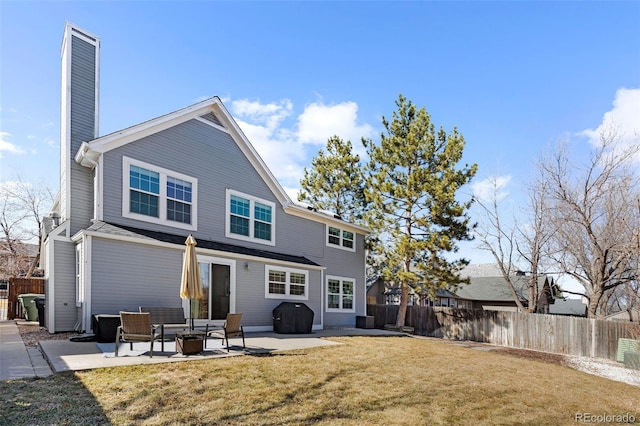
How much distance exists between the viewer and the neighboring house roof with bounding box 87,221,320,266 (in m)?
10.2

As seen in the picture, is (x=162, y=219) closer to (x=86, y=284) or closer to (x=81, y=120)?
(x=86, y=284)

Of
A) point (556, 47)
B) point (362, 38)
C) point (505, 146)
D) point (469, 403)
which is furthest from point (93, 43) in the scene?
point (505, 146)

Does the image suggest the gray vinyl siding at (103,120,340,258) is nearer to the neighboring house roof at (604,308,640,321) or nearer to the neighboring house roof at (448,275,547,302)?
the neighboring house roof at (604,308,640,321)

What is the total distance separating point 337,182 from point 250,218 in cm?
1446

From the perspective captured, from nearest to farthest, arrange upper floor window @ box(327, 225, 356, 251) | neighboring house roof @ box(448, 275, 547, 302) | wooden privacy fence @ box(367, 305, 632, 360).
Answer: wooden privacy fence @ box(367, 305, 632, 360)
upper floor window @ box(327, 225, 356, 251)
neighboring house roof @ box(448, 275, 547, 302)

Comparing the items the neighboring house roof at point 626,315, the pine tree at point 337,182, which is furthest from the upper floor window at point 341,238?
the neighboring house roof at point 626,315

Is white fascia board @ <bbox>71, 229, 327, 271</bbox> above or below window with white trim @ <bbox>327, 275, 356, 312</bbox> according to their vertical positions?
above

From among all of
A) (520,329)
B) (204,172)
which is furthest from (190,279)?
(520,329)

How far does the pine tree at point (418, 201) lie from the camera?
64.2 feet

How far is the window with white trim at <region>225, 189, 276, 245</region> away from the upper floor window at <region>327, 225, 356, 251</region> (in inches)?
156

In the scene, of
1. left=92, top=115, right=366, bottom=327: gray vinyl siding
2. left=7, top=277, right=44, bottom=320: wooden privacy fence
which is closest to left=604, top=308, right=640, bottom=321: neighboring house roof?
left=92, top=115, right=366, bottom=327: gray vinyl siding

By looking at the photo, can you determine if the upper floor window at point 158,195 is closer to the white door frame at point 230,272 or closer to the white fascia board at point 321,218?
the white door frame at point 230,272

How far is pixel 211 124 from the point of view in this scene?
14.1 meters

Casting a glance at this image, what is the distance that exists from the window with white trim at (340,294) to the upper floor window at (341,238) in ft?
5.25
